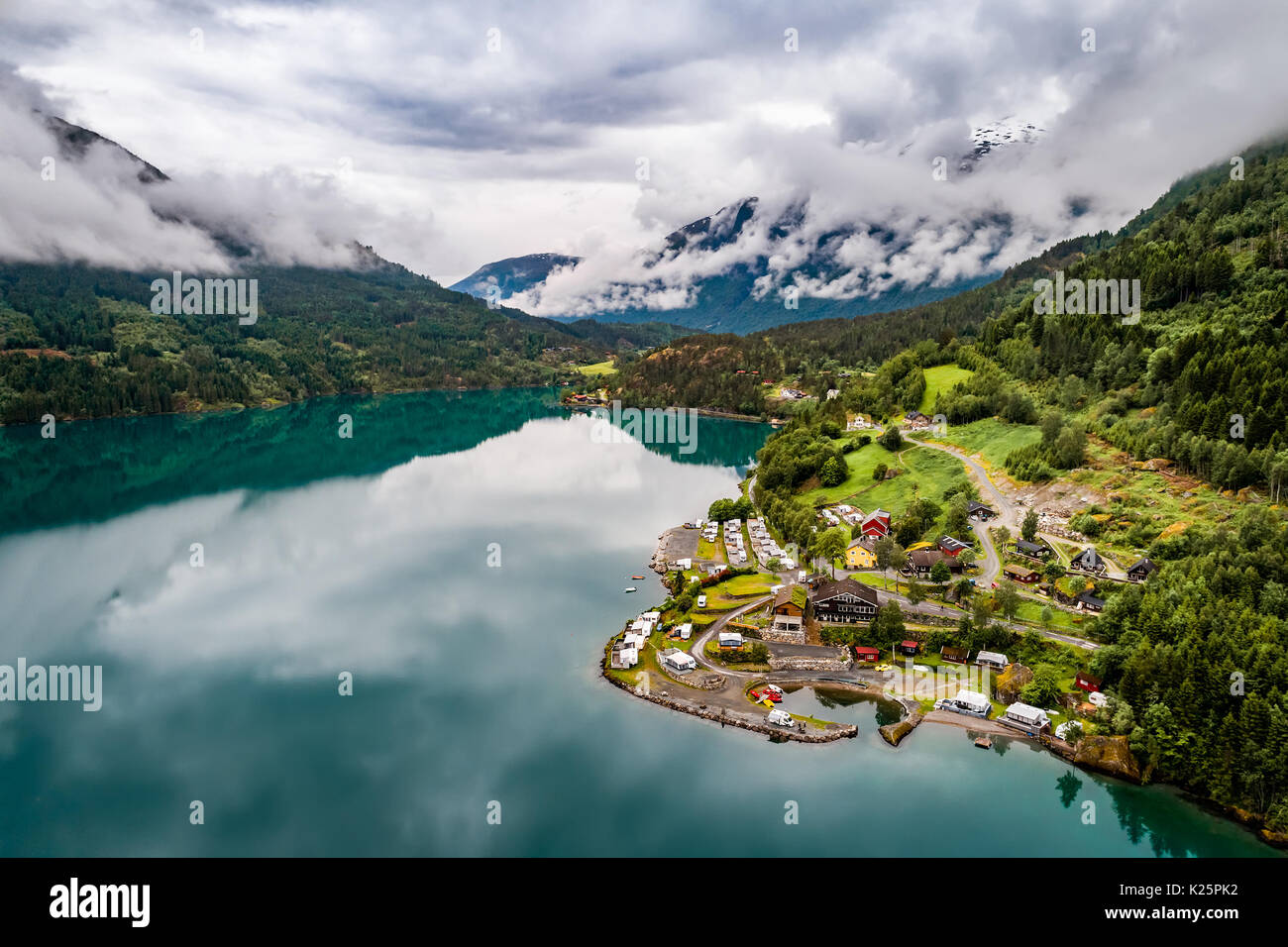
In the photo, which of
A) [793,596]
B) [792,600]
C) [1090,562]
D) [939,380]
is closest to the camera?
[1090,562]

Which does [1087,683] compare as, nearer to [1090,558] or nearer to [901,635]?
[901,635]

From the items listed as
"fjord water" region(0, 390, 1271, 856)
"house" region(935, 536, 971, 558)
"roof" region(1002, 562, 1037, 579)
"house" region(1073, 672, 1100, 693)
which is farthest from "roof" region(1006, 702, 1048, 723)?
"house" region(935, 536, 971, 558)

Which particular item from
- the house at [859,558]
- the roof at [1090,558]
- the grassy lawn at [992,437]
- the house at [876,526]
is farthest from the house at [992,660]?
the grassy lawn at [992,437]

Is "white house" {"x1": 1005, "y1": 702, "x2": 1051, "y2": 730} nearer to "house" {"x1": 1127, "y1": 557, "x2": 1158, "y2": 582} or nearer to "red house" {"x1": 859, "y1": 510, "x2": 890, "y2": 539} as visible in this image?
"house" {"x1": 1127, "y1": 557, "x2": 1158, "y2": 582}

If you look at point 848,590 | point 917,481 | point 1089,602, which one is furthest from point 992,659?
point 917,481

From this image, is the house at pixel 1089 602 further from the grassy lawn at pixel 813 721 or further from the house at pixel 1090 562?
the grassy lawn at pixel 813 721

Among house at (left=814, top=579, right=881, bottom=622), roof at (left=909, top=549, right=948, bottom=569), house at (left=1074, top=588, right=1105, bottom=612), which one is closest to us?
house at (left=1074, top=588, right=1105, bottom=612)
